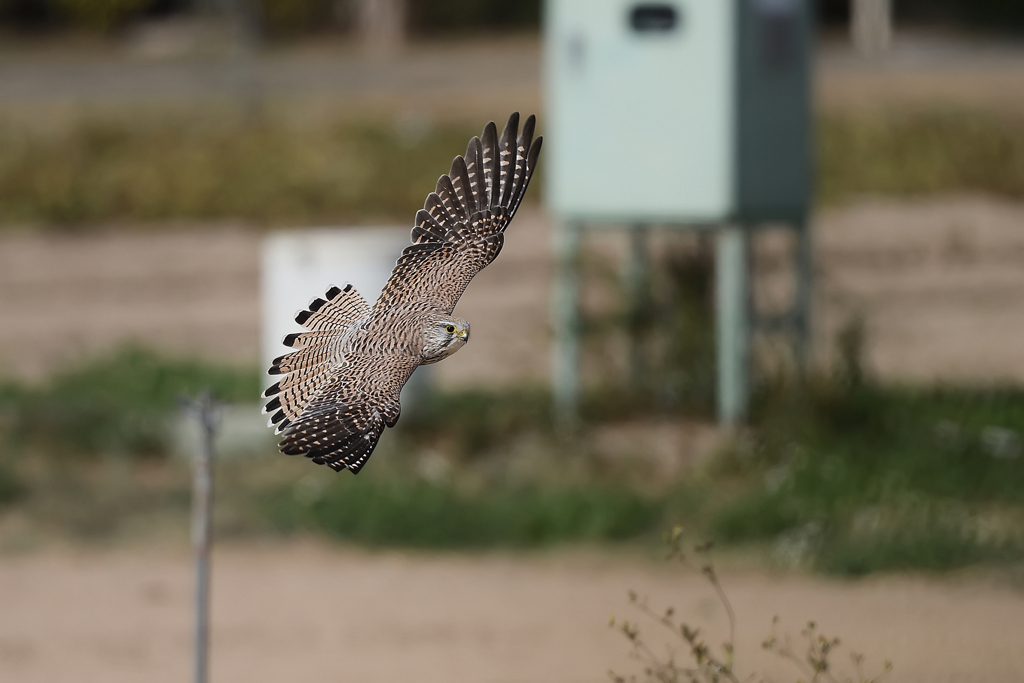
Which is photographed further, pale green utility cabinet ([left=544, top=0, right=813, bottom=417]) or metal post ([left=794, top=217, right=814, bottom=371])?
metal post ([left=794, top=217, right=814, bottom=371])

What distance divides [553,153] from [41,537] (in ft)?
10.5

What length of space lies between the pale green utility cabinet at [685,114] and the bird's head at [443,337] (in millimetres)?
5382

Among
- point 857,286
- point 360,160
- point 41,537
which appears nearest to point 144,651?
point 41,537

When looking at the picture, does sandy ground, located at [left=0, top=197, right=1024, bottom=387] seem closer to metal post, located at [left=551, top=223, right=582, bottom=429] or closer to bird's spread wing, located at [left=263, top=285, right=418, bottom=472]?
metal post, located at [left=551, top=223, right=582, bottom=429]

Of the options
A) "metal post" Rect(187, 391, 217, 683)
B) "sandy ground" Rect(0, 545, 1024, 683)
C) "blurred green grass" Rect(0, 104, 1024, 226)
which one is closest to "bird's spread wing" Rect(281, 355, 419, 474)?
"metal post" Rect(187, 391, 217, 683)

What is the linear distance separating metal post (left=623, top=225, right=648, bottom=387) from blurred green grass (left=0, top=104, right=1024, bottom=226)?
7256 mm

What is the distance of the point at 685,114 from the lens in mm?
8609

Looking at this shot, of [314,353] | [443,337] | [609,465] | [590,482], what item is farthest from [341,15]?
[443,337]

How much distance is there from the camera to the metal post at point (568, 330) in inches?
362

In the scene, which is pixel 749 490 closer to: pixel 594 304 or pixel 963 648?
pixel 963 648

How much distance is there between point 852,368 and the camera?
8930mm

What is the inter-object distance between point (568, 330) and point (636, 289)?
0.44 m

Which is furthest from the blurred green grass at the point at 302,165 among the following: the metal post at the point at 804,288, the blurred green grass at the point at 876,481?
the blurred green grass at the point at 876,481

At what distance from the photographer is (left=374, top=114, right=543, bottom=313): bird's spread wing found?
373cm
